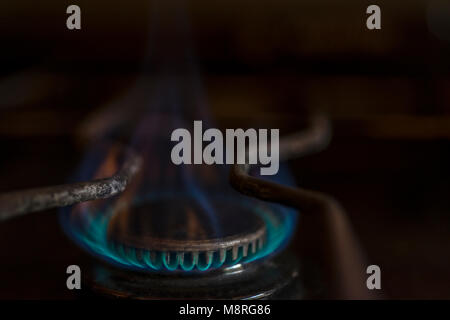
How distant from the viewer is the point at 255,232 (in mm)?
602

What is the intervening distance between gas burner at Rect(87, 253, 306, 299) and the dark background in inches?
12.9

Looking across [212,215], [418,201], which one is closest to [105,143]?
[212,215]

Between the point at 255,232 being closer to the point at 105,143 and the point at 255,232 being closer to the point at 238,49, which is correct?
the point at 105,143

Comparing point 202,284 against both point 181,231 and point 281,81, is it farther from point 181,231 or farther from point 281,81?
point 281,81

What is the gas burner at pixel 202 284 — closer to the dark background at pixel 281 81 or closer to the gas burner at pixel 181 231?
the gas burner at pixel 181 231

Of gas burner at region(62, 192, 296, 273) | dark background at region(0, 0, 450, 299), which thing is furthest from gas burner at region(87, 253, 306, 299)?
dark background at region(0, 0, 450, 299)

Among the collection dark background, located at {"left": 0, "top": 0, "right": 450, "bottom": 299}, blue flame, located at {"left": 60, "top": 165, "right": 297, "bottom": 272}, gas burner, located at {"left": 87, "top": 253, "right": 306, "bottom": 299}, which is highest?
dark background, located at {"left": 0, "top": 0, "right": 450, "bottom": 299}

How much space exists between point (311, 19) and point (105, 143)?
0.43 meters

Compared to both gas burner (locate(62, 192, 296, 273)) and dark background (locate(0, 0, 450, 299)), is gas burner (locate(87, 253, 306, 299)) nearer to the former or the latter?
gas burner (locate(62, 192, 296, 273))

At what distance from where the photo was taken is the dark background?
0.95 m

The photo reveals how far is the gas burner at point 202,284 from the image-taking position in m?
0.55

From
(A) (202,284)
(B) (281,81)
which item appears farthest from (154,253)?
(B) (281,81)

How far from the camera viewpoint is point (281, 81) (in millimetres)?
1039

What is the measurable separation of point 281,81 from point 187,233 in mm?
494
